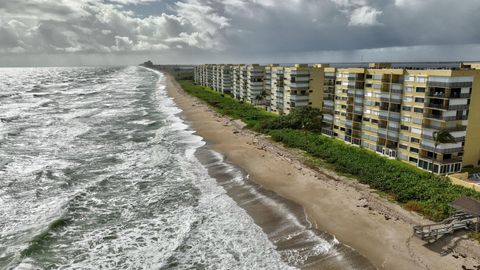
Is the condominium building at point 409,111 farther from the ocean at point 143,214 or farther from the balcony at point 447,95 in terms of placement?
the ocean at point 143,214

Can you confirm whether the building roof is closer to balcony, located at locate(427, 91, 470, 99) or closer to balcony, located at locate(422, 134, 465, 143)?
balcony, located at locate(422, 134, 465, 143)

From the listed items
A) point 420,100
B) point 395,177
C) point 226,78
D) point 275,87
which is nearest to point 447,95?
point 420,100

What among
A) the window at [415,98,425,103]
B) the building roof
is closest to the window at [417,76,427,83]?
the window at [415,98,425,103]

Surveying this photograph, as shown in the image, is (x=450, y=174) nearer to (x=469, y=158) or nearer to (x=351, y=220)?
(x=469, y=158)

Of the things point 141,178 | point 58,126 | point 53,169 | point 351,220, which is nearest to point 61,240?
point 141,178

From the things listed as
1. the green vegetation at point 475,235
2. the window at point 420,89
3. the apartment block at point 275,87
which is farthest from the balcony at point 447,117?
the apartment block at point 275,87
